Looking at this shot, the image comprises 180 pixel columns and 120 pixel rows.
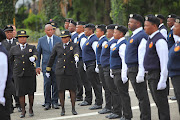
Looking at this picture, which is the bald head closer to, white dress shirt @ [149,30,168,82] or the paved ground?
the paved ground

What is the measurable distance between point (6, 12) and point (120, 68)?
14.7 m

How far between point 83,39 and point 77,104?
195cm

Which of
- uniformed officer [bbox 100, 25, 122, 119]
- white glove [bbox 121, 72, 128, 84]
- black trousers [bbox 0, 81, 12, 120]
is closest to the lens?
black trousers [bbox 0, 81, 12, 120]

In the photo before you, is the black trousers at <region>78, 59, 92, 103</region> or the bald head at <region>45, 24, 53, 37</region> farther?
the black trousers at <region>78, 59, 92, 103</region>

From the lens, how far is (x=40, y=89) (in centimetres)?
1330

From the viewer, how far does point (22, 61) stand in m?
9.13

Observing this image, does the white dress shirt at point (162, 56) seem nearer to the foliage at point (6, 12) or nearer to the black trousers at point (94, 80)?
the black trousers at point (94, 80)

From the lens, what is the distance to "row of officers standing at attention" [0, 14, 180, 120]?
6508mm

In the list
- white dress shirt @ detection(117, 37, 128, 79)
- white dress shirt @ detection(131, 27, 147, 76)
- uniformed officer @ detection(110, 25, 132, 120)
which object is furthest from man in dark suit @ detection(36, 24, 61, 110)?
white dress shirt @ detection(131, 27, 147, 76)

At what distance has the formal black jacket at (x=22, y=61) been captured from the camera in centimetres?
909

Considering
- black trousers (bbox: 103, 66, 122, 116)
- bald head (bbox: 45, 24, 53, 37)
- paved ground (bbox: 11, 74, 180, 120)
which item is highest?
bald head (bbox: 45, 24, 53, 37)

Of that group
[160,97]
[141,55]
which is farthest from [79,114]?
[160,97]

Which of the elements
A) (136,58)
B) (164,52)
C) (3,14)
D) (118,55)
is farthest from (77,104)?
(3,14)

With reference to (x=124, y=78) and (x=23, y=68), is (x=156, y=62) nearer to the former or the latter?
(x=124, y=78)
